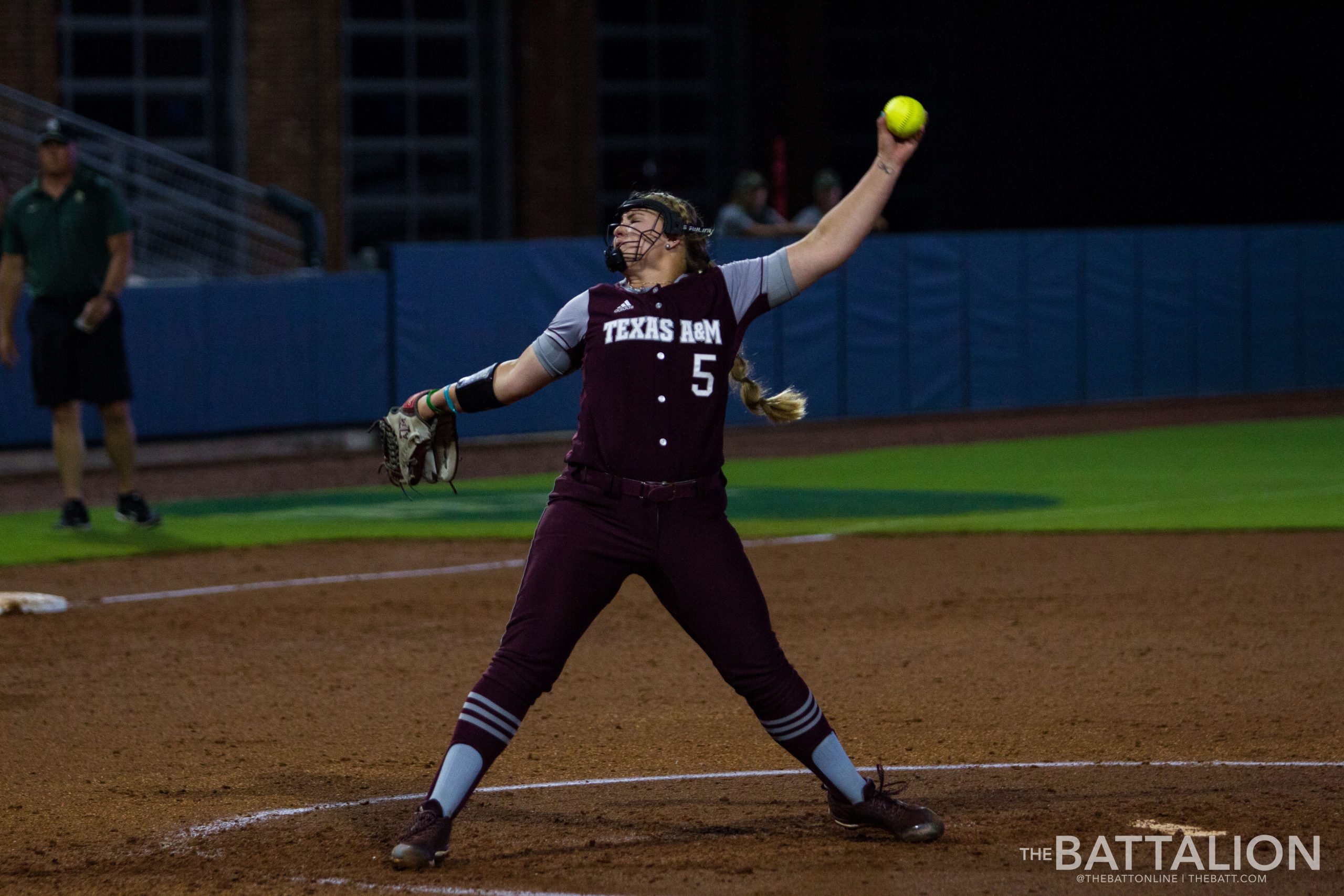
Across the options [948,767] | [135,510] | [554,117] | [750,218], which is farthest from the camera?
[554,117]

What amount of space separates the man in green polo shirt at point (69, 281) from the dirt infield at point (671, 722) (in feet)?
4.47

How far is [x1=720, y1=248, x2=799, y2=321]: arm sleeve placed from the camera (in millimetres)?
5152

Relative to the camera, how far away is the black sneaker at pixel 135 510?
12.2 meters

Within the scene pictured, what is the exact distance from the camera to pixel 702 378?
16.6ft

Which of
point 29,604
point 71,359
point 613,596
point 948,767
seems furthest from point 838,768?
point 71,359

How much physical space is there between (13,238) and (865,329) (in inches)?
384

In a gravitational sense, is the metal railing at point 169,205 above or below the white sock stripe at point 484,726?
above

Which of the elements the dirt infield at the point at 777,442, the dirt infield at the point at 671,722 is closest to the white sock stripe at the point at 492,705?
the dirt infield at the point at 671,722

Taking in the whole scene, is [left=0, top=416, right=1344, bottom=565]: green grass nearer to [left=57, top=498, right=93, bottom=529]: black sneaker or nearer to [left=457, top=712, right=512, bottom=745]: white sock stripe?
[left=57, top=498, right=93, bottom=529]: black sneaker

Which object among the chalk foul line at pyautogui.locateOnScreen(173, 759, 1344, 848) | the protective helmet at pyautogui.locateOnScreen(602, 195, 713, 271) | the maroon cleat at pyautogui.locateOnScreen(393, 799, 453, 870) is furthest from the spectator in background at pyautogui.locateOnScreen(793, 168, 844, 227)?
the maroon cleat at pyautogui.locateOnScreen(393, 799, 453, 870)

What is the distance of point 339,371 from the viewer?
16953 millimetres

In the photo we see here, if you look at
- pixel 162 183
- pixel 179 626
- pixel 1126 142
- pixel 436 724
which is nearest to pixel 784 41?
pixel 1126 142

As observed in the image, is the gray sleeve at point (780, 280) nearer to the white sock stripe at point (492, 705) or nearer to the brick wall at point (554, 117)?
the white sock stripe at point (492, 705)
